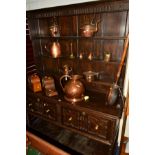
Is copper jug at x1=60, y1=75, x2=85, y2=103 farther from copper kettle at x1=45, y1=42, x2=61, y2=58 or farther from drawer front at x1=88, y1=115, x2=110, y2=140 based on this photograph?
copper kettle at x1=45, y1=42, x2=61, y2=58

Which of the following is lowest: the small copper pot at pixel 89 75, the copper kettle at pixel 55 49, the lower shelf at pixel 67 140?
the lower shelf at pixel 67 140

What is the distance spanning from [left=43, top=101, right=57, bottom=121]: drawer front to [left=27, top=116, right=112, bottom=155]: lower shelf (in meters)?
0.37

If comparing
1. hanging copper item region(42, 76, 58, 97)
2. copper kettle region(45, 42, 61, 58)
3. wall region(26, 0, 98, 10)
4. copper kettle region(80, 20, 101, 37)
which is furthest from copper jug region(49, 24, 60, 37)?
hanging copper item region(42, 76, 58, 97)

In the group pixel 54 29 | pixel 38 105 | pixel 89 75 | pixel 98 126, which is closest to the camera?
pixel 98 126

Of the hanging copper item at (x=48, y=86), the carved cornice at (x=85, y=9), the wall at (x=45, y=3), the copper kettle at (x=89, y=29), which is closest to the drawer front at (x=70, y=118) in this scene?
the hanging copper item at (x=48, y=86)

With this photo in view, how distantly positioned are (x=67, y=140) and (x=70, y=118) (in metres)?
0.49

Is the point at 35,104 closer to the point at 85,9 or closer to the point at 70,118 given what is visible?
the point at 70,118

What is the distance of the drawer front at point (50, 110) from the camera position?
1933 mm

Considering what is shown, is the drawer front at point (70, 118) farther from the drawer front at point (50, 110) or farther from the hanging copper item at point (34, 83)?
the hanging copper item at point (34, 83)

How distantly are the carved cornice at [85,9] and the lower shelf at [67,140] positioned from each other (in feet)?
5.56

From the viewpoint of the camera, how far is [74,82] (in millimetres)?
1770

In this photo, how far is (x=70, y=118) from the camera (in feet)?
5.94

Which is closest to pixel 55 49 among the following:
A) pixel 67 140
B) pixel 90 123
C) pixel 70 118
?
pixel 70 118
